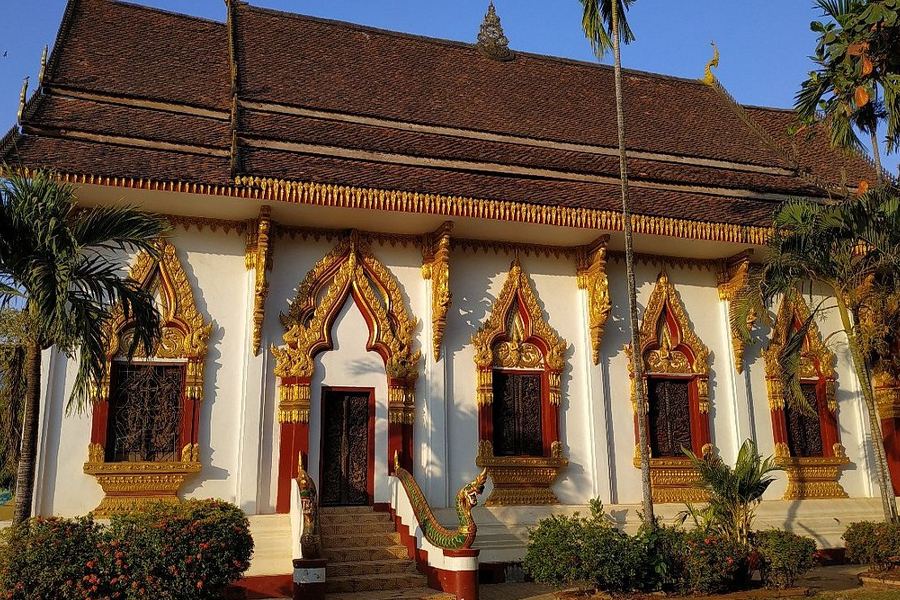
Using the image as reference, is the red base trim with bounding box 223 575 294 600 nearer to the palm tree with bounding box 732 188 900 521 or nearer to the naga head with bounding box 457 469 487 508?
the naga head with bounding box 457 469 487 508

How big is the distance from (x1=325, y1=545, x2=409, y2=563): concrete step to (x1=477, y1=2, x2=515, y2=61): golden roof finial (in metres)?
9.70

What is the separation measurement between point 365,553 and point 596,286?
4.83 meters

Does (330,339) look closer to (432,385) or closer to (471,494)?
(432,385)

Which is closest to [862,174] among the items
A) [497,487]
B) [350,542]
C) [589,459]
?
[589,459]

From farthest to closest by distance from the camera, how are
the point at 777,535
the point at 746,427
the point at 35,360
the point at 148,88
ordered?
the point at 746,427
the point at 148,88
the point at 777,535
the point at 35,360

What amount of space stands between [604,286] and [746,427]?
3.03 metres

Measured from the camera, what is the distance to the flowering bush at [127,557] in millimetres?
6578

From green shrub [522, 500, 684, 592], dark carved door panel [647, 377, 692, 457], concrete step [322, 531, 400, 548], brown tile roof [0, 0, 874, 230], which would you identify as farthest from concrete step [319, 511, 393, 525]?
dark carved door panel [647, 377, 692, 457]

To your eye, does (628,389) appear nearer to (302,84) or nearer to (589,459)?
(589,459)

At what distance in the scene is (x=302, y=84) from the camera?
12.5 metres

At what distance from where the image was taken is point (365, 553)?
898cm

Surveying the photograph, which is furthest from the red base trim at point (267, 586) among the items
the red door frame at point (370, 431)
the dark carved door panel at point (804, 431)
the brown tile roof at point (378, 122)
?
the dark carved door panel at point (804, 431)

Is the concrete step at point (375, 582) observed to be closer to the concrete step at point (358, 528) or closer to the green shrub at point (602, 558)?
the concrete step at point (358, 528)

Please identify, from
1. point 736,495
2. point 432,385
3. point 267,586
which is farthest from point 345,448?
point 736,495
